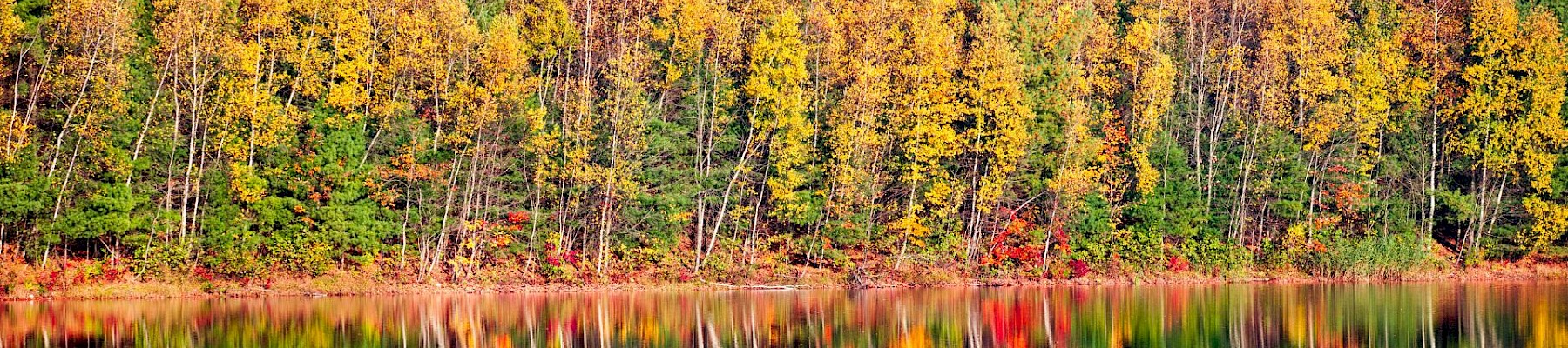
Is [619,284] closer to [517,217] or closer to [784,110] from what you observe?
[517,217]

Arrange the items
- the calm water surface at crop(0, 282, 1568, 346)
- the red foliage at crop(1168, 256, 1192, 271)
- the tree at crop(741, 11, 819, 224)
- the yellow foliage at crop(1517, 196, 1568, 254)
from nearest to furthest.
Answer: the calm water surface at crop(0, 282, 1568, 346)
the tree at crop(741, 11, 819, 224)
the red foliage at crop(1168, 256, 1192, 271)
the yellow foliage at crop(1517, 196, 1568, 254)

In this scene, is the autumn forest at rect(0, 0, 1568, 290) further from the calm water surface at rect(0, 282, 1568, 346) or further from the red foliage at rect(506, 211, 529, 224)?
the calm water surface at rect(0, 282, 1568, 346)

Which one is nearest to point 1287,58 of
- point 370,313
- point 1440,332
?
point 1440,332

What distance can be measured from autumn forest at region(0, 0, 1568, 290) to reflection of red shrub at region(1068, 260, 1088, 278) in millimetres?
154

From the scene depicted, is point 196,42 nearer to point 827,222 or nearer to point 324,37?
point 324,37

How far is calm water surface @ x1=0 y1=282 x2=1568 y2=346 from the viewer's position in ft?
112

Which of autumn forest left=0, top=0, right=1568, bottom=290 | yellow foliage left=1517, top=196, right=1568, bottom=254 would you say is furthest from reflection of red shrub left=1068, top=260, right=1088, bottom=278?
yellow foliage left=1517, top=196, right=1568, bottom=254

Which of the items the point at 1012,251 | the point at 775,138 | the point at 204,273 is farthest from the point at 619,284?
the point at 1012,251

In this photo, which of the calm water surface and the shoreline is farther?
the shoreline

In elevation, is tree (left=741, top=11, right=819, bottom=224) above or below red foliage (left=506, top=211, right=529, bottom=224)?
above

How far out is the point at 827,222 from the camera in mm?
60125

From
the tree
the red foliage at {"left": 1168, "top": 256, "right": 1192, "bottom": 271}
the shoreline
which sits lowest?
the shoreline

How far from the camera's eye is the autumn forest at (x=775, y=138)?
167 feet

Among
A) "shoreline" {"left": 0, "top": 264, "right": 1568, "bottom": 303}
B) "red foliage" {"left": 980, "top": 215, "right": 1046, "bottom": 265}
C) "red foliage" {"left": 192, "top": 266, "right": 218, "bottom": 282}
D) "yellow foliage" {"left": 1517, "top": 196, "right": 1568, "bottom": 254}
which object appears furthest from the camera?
"yellow foliage" {"left": 1517, "top": 196, "right": 1568, "bottom": 254}
